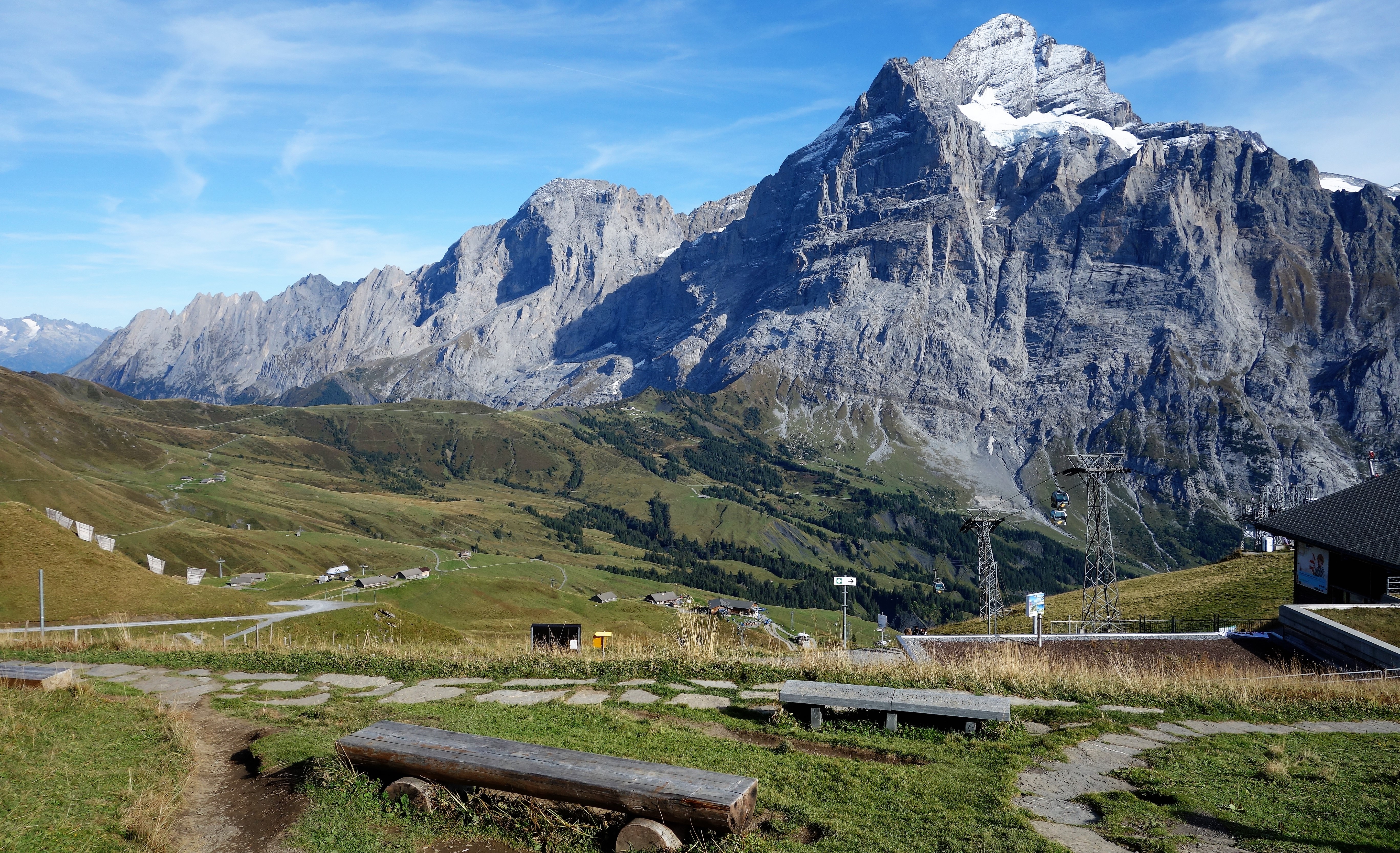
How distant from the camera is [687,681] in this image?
14266 millimetres

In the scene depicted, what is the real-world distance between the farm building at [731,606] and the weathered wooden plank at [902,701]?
12650 cm

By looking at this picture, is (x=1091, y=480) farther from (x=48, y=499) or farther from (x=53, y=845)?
(x=48, y=499)

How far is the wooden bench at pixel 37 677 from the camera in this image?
1139 centimetres

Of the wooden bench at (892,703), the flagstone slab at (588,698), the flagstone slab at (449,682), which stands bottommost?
the flagstone slab at (449,682)

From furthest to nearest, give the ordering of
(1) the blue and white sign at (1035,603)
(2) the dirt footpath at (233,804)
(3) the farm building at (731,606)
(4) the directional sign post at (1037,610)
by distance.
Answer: (3) the farm building at (731,606) → (1) the blue and white sign at (1035,603) → (4) the directional sign post at (1037,610) → (2) the dirt footpath at (233,804)

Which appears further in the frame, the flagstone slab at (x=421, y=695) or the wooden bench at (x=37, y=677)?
the flagstone slab at (x=421, y=695)

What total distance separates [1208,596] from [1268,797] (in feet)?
138

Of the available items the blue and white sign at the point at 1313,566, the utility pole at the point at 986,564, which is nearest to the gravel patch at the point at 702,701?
the blue and white sign at the point at 1313,566

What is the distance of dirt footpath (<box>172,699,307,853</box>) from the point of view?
7.47m

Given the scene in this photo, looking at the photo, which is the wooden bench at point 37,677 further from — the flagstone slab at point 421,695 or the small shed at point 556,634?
the small shed at point 556,634

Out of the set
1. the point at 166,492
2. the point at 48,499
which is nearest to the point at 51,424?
the point at 166,492

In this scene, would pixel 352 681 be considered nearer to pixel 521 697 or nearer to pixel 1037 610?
pixel 521 697

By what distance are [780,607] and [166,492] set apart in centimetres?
12572

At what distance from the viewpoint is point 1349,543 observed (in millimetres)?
29938
